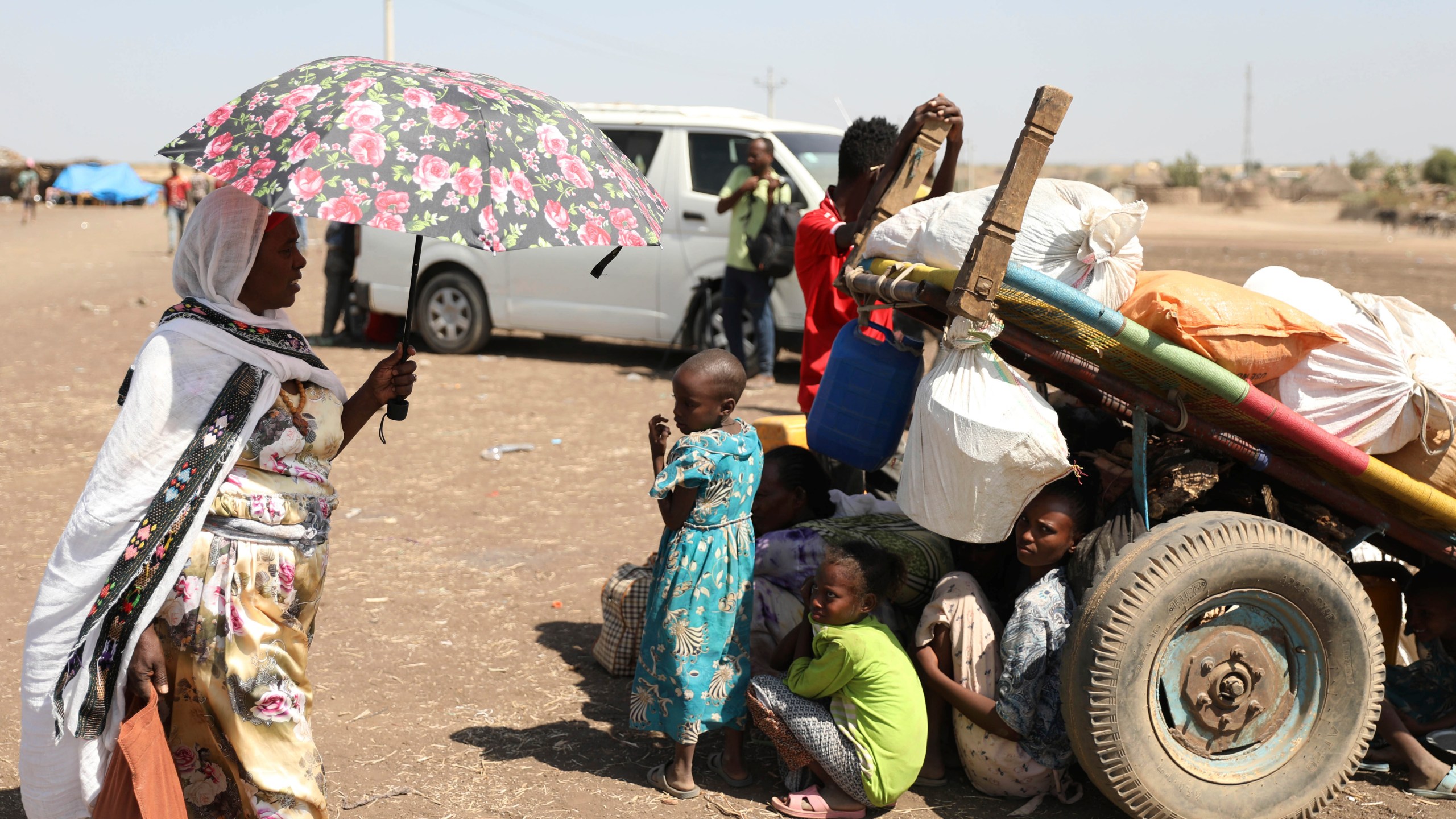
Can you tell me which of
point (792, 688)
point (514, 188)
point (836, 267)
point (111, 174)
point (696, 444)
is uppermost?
point (514, 188)

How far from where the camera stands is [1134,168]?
7200cm

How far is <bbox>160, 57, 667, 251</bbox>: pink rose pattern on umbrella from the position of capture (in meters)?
2.43

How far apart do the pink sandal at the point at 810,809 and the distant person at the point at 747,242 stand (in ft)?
19.5

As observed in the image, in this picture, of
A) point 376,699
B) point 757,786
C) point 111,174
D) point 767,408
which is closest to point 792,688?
point 757,786

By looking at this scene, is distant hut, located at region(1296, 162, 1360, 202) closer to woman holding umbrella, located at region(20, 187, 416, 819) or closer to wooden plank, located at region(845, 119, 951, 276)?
wooden plank, located at region(845, 119, 951, 276)

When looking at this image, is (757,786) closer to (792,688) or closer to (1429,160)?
(792,688)

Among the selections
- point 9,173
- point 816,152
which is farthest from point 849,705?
point 9,173

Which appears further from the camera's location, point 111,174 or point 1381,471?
point 111,174

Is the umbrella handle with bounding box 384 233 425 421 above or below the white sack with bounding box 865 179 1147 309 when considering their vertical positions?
below

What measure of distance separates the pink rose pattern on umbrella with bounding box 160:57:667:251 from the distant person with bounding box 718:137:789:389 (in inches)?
251

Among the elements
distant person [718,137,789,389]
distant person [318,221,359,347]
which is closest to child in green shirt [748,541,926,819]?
distant person [718,137,789,389]

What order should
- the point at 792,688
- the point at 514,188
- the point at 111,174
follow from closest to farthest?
the point at 514,188
the point at 792,688
the point at 111,174

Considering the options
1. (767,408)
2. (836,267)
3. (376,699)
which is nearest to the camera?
(376,699)

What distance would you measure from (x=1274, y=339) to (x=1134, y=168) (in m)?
73.9
